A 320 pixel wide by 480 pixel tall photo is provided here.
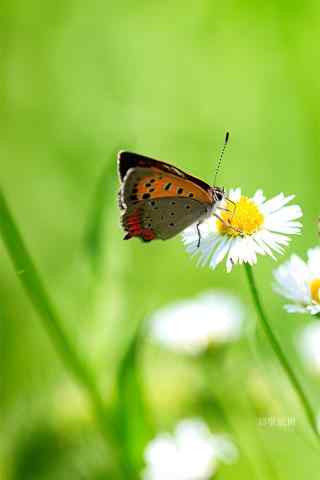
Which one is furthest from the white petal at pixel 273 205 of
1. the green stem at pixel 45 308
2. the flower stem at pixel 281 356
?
the green stem at pixel 45 308

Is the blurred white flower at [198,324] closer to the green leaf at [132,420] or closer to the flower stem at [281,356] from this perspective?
the green leaf at [132,420]

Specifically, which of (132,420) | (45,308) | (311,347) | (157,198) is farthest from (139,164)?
(311,347)

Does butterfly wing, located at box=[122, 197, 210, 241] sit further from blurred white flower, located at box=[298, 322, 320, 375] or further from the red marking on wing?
blurred white flower, located at box=[298, 322, 320, 375]

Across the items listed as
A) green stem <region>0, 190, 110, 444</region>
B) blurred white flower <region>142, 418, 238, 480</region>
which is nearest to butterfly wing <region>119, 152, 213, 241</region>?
green stem <region>0, 190, 110, 444</region>

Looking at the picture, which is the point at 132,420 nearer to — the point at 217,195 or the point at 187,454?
the point at 187,454

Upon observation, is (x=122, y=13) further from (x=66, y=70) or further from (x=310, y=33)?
(x=310, y=33)

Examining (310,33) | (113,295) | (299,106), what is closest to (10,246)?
(113,295)
